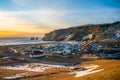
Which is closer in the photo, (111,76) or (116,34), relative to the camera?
(111,76)

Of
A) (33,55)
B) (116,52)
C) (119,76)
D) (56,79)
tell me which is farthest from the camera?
(116,52)

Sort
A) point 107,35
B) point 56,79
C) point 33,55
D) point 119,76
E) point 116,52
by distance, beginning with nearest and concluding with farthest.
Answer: point 119,76 < point 56,79 < point 33,55 < point 116,52 < point 107,35

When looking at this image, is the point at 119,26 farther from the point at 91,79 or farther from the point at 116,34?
the point at 91,79

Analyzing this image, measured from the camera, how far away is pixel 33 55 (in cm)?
8362

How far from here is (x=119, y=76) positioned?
26.1m

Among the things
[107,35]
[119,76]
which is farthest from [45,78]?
[107,35]

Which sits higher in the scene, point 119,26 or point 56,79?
point 119,26

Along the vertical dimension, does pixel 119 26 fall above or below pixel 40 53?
above

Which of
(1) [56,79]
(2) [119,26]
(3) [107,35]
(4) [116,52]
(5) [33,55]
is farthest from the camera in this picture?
(2) [119,26]

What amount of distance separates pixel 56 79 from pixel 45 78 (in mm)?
2393

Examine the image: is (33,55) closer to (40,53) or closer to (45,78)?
(40,53)

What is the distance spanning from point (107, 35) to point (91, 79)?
5713 inches

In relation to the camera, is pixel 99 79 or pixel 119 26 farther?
pixel 119 26

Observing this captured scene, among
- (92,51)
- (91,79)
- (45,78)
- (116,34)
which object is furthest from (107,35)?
(91,79)
